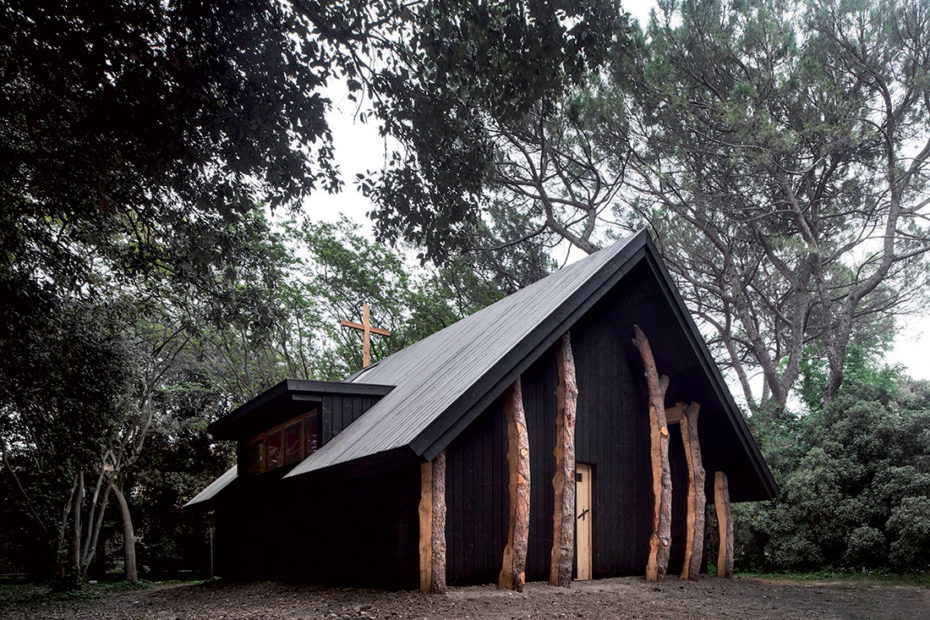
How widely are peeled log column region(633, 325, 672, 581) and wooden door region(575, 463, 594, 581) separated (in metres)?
0.93

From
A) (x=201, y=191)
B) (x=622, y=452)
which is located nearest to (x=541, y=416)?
(x=622, y=452)

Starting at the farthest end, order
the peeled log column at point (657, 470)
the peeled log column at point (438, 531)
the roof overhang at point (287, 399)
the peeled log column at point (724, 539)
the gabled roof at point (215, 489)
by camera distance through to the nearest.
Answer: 1. the gabled roof at point (215, 489)
2. the peeled log column at point (724, 539)
3. the roof overhang at point (287, 399)
4. the peeled log column at point (657, 470)
5. the peeled log column at point (438, 531)

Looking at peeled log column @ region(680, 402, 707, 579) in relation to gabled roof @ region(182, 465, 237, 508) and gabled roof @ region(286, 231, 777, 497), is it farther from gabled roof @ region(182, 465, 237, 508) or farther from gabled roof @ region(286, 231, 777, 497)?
gabled roof @ region(182, 465, 237, 508)

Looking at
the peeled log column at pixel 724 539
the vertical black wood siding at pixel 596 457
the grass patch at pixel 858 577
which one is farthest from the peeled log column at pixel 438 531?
the grass patch at pixel 858 577

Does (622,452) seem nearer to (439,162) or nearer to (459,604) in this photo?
(459,604)

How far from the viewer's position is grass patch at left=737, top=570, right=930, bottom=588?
540 inches

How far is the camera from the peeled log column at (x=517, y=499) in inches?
368

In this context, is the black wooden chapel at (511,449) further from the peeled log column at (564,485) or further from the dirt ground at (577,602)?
the dirt ground at (577,602)

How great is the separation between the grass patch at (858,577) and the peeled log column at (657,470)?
516 centimetres

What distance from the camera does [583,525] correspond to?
37.7 ft

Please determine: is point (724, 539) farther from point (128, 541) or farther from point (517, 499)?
point (128, 541)

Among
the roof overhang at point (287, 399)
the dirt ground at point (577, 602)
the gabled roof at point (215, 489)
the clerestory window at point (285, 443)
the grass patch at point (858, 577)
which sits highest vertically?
the roof overhang at point (287, 399)

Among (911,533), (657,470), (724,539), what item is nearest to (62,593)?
(657,470)

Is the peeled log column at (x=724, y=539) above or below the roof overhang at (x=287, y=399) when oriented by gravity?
below
